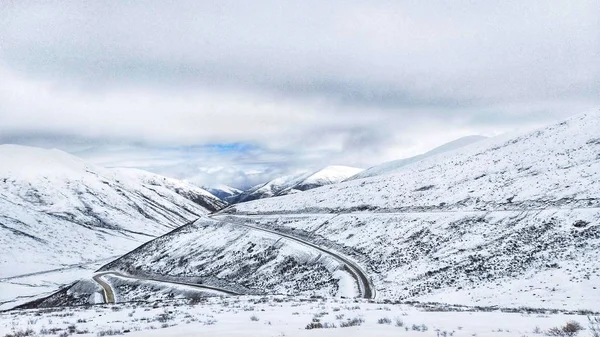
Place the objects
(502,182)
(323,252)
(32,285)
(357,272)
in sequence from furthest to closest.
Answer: (32,285)
(502,182)
(323,252)
(357,272)

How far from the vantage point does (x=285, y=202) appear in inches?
4119

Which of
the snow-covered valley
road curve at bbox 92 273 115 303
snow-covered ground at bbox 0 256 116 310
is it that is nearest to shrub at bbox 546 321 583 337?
the snow-covered valley

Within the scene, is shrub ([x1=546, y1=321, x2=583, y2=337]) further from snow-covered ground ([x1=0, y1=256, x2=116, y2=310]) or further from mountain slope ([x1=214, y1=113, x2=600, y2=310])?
snow-covered ground ([x1=0, y1=256, x2=116, y2=310])

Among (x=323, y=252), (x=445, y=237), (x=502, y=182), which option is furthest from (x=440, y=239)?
(x=502, y=182)

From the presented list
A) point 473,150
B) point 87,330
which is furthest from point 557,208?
point 473,150

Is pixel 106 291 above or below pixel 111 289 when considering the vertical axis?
below

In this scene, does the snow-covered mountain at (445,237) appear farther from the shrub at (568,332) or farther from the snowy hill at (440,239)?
the shrub at (568,332)

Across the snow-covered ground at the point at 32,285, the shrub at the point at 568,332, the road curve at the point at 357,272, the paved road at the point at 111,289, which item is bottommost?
the shrub at the point at 568,332

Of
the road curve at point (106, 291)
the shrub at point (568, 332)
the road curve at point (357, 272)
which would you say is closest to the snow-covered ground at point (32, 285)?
the road curve at point (106, 291)

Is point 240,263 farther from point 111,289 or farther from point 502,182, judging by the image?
point 502,182

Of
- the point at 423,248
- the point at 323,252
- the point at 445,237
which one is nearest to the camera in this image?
the point at 423,248

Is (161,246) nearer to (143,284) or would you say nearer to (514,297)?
(143,284)

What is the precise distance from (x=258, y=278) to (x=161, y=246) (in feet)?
151

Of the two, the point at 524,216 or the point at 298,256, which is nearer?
the point at 524,216
